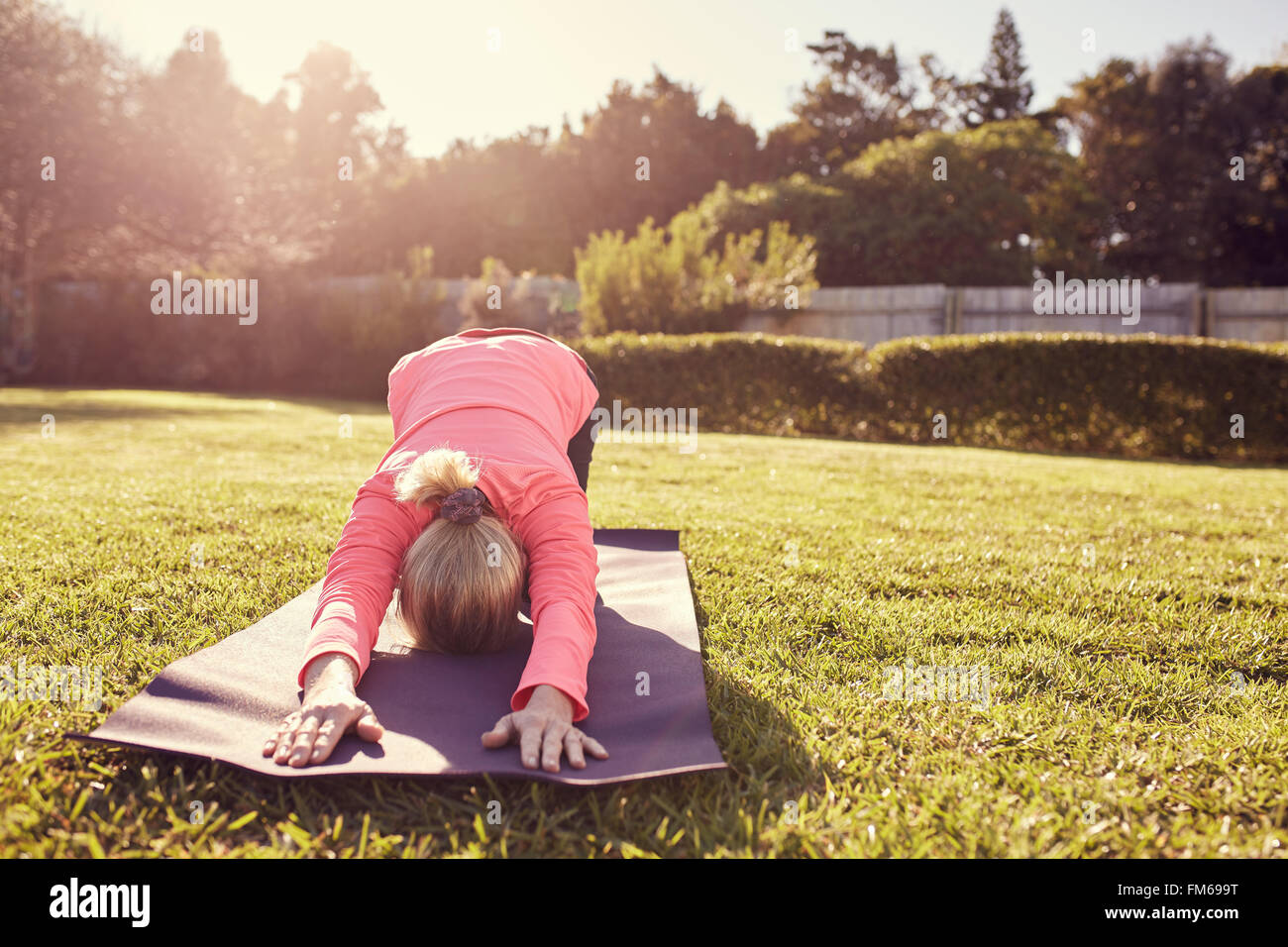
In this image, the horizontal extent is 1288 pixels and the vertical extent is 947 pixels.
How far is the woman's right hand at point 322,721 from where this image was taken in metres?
1.57

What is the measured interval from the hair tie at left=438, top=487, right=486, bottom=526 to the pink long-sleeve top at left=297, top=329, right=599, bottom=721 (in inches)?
5.9

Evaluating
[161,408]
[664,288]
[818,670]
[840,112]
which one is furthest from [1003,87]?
[818,670]

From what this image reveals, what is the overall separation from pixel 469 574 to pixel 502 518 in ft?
0.76

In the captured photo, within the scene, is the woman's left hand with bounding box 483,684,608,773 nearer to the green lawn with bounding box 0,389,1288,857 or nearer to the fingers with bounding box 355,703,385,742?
the green lawn with bounding box 0,389,1288,857

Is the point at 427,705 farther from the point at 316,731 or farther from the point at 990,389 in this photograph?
the point at 990,389

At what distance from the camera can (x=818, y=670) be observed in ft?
7.09

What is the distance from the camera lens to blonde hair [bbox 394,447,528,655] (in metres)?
1.90

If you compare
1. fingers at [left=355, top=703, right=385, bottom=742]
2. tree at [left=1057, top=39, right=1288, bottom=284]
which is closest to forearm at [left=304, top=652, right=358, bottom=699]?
fingers at [left=355, top=703, right=385, bottom=742]

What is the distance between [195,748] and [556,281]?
1361 cm

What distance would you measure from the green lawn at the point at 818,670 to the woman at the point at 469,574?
151 mm

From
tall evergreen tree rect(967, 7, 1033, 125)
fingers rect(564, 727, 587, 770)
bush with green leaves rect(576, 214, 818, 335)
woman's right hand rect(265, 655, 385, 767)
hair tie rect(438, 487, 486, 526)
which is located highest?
tall evergreen tree rect(967, 7, 1033, 125)

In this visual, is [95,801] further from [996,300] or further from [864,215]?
[864,215]
